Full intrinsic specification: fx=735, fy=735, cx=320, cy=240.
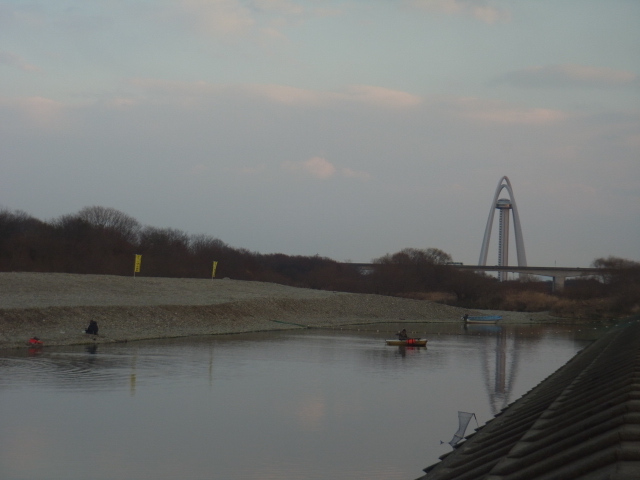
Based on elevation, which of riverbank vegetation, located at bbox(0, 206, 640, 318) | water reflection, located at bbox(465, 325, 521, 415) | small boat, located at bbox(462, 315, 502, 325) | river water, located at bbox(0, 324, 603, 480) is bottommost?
river water, located at bbox(0, 324, 603, 480)

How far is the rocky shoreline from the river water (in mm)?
4683

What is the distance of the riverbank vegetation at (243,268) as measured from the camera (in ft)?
244

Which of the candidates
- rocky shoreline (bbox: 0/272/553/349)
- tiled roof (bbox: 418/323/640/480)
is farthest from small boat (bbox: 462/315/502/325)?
tiled roof (bbox: 418/323/640/480)

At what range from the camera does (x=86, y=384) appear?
21969 millimetres

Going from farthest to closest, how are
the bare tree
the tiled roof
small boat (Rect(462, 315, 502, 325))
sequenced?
1. the bare tree
2. small boat (Rect(462, 315, 502, 325))
3. the tiled roof

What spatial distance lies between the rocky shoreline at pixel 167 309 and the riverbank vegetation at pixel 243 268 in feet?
35.9

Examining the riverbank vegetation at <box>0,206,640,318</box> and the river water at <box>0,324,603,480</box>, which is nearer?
the river water at <box>0,324,603,480</box>

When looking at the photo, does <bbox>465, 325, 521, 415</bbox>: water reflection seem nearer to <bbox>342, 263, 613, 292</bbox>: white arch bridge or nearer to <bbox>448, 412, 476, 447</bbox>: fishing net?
<bbox>448, 412, 476, 447</bbox>: fishing net

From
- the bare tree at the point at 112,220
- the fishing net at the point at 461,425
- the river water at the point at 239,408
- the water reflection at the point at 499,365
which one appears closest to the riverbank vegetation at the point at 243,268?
the bare tree at the point at 112,220

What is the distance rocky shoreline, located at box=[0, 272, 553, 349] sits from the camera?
1480 inches

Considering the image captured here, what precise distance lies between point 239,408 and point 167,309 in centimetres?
3034

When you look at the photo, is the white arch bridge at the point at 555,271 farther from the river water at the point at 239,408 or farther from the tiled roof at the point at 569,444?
the tiled roof at the point at 569,444

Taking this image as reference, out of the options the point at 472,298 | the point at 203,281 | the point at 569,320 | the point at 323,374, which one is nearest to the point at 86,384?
the point at 323,374

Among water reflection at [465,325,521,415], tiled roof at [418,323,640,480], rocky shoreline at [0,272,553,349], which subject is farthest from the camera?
rocky shoreline at [0,272,553,349]
